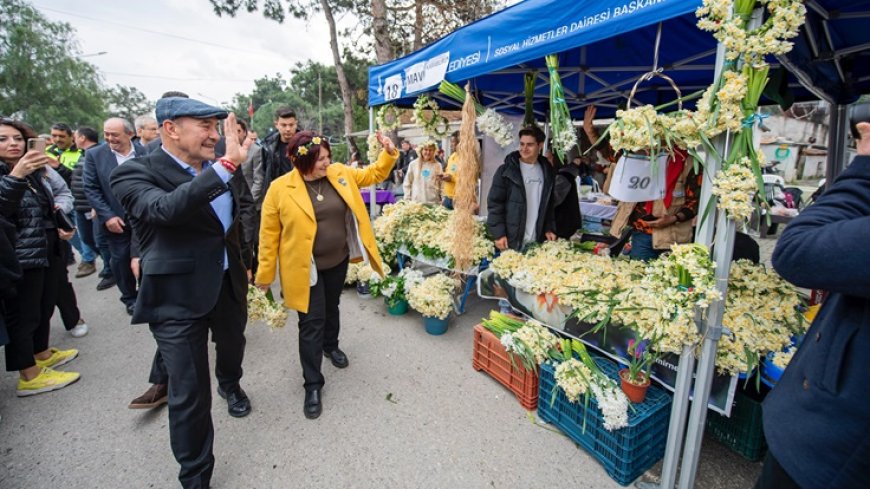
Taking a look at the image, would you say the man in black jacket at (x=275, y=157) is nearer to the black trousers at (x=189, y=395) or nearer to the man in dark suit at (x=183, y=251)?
the man in dark suit at (x=183, y=251)

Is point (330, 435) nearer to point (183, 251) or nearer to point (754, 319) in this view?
point (183, 251)

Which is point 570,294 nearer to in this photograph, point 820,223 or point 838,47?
point 820,223

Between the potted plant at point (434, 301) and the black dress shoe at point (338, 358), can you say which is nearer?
the black dress shoe at point (338, 358)

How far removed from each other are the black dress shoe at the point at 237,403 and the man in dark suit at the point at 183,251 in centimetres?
69


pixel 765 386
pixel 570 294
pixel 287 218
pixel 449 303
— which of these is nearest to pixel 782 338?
pixel 765 386

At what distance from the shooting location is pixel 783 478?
1.24 metres

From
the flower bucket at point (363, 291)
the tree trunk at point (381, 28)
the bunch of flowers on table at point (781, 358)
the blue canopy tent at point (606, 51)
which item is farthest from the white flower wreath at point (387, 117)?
the tree trunk at point (381, 28)

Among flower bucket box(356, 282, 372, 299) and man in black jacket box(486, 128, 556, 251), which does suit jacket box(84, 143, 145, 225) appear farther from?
man in black jacket box(486, 128, 556, 251)

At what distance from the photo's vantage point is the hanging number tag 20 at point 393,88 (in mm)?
4656

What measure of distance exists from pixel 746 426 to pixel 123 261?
603cm

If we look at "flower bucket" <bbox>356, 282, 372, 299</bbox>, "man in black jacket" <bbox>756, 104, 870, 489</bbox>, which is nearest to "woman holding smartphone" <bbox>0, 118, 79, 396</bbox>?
"flower bucket" <bbox>356, 282, 372, 299</bbox>

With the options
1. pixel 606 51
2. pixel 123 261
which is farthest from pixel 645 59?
pixel 123 261

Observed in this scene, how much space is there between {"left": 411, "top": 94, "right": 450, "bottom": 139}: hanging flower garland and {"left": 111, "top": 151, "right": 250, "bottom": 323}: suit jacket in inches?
113

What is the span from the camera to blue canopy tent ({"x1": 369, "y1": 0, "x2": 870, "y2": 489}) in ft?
6.89
